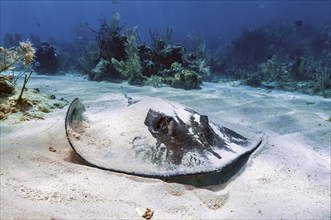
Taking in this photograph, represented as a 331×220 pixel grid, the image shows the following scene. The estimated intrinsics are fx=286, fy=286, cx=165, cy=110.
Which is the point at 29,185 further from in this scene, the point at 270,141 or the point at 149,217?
the point at 270,141

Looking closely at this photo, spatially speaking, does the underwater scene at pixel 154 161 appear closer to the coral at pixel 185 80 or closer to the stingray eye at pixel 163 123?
the stingray eye at pixel 163 123

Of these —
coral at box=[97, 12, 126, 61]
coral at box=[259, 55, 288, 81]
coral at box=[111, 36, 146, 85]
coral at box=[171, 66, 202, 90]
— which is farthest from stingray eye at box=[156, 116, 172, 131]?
coral at box=[259, 55, 288, 81]

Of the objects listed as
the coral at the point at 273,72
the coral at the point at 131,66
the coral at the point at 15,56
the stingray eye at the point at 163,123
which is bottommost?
the coral at the point at 273,72

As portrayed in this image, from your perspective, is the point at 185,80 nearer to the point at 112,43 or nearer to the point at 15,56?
the point at 112,43

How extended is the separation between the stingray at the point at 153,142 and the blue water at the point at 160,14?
54.0 metres

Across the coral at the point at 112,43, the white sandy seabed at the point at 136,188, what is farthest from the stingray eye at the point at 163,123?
the coral at the point at 112,43

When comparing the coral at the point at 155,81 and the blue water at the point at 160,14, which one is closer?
the coral at the point at 155,81

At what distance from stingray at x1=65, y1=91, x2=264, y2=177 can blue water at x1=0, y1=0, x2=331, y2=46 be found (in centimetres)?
5397

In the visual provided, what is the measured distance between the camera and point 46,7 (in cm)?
15088

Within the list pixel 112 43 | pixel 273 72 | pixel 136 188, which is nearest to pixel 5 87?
pixel 136 188

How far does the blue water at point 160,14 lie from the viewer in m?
70.8

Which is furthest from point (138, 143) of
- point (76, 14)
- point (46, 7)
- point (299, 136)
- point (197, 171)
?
point (46, 7)

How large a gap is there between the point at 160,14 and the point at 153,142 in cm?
14408

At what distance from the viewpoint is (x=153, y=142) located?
2855 mm
